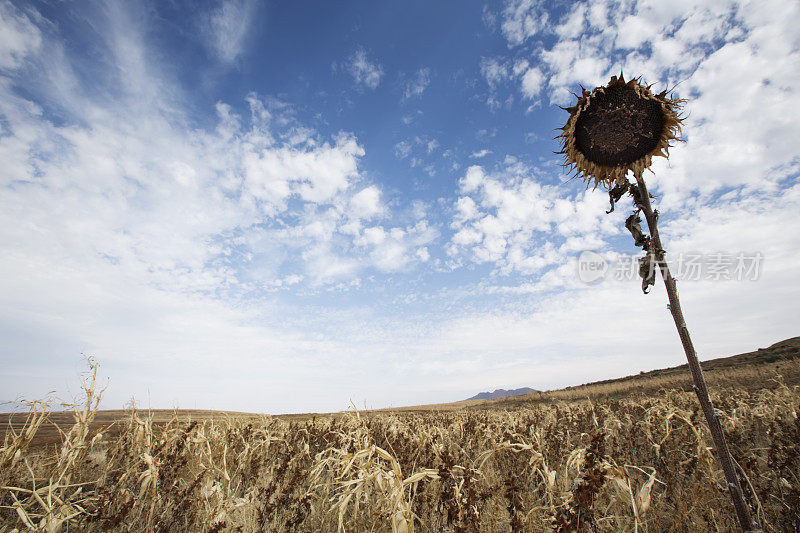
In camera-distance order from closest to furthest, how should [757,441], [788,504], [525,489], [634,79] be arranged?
[634,79]
[788,504]
[525,489]
[757,441]

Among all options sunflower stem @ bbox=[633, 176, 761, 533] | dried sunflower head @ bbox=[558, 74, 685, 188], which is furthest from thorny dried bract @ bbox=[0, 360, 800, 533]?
dried sunflower head @ bbox=[558, 74, 685, 188]

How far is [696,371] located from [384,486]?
9.38 feet

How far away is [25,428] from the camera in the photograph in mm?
4258

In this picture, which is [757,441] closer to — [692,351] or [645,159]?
[692,351]

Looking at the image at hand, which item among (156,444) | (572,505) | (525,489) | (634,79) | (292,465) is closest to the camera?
(572,505)

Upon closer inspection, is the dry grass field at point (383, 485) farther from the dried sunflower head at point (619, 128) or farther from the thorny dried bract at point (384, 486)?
the dried sunflower head at point (619, 128)

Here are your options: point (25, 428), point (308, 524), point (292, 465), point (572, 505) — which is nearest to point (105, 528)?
point (308, 524)

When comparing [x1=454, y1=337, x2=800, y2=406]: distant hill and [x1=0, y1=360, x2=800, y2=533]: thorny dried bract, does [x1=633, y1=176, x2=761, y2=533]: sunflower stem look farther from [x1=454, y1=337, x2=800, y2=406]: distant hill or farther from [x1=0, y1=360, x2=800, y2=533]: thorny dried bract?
[x1=454, y1=337, x2=800, y2=406]: distant hill

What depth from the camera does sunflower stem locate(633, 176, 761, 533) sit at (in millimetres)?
2432

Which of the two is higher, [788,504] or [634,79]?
[634,79]

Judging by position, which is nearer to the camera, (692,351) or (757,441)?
(692,351)

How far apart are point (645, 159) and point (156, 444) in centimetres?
738

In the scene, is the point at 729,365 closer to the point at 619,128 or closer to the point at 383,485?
the point at 619,128

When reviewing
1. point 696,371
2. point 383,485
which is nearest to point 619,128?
point 696,371
